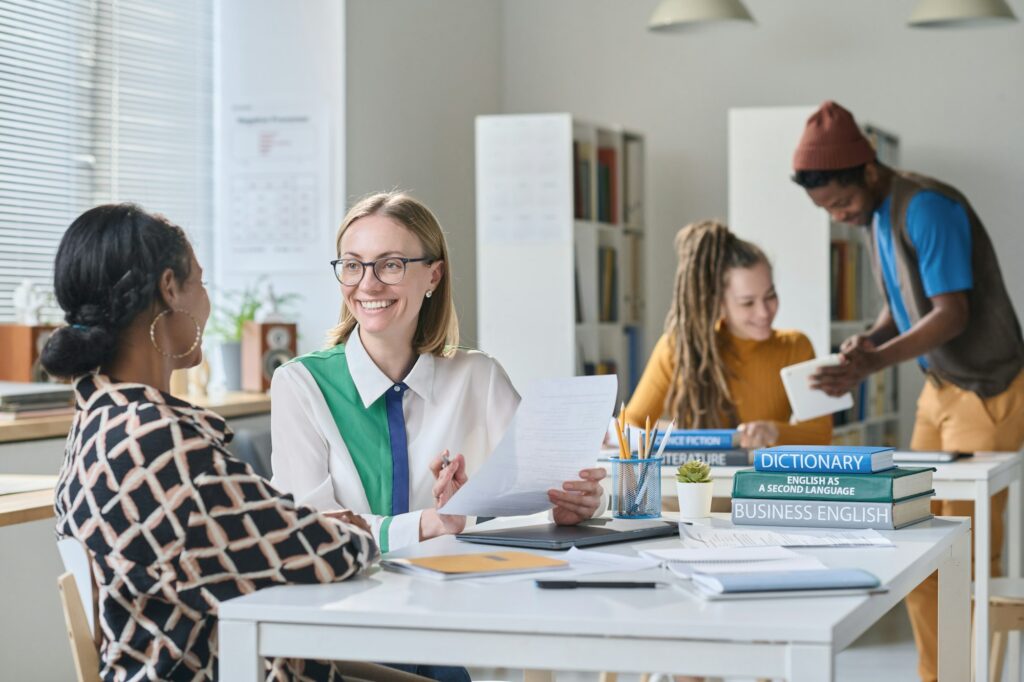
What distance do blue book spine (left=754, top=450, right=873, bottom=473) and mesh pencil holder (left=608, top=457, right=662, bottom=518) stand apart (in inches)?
6.8

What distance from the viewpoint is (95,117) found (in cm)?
462

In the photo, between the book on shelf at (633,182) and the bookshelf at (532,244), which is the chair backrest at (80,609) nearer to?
the bookshelf at (532,244)

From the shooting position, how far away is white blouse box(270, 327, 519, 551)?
2129 mm

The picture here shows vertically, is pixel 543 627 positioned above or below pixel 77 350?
below

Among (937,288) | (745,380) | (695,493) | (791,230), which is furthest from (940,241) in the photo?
(695,493)

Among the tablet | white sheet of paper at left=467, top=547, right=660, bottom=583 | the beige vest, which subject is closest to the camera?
white sheet of paper at left=467, top=547, right=660, bottom=583

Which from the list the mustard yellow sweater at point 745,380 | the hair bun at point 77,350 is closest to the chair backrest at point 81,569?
the hair bun at point 77,350

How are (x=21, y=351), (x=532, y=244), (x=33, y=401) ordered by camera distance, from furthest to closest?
1. (x=532, y=244)
2. (x=21, y=351)
3. (x=33, y=401)

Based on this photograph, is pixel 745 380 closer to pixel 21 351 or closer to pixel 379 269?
pixel 379 269

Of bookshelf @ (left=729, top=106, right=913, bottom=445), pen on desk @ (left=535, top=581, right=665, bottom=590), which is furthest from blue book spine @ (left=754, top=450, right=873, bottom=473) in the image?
bookshelf @ (left=729, top=106, right=913, bottom=445)

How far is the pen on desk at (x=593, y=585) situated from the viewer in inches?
55.9

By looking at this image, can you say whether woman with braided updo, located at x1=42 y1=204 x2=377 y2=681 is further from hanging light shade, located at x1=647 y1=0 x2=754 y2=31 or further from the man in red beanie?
hanging light shade, located at x1=647 y1=0 x2=754 y2=31

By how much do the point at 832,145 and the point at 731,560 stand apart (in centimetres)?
234

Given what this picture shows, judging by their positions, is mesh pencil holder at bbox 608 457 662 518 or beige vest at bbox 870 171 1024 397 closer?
mesh pencil holder at bbox 608 457 662 518
